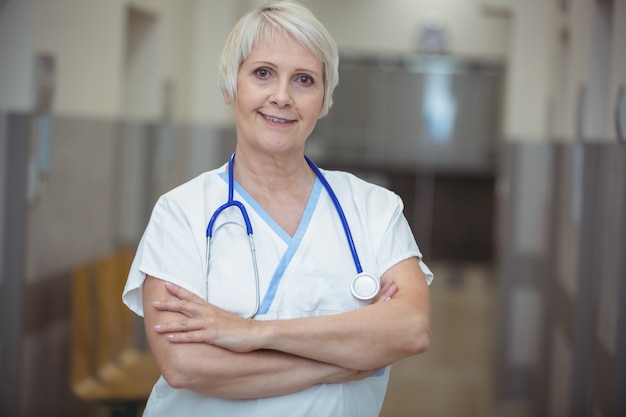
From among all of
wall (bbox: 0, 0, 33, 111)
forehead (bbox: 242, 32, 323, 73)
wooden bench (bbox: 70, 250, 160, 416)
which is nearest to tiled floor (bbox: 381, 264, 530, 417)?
wooden bench (bbox: 70, 250, 160, 416)

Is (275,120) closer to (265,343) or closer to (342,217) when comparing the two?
(342,217)

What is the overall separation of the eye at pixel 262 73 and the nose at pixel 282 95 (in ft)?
0.09

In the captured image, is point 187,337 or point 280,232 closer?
point 187,337

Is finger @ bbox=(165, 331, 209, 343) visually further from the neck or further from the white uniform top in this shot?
the neck

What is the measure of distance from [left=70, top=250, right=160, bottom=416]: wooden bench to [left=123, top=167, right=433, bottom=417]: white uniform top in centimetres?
180

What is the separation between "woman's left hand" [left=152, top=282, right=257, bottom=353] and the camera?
55.4 inches

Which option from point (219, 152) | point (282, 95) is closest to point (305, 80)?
point (282, 95)

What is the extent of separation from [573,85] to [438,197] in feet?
18.5

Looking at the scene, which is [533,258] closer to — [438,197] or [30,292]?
[30,292]

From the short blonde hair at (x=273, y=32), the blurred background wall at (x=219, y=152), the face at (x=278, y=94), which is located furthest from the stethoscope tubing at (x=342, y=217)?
the blurred background wall at (x=219, y=152)

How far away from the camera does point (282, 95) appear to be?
1501 millimetres

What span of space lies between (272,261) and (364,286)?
18 cm

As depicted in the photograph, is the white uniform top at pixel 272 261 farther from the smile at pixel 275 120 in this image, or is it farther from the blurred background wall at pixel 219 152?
the blurred background wall at pixel 219 152

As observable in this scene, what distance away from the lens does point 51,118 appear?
127 inches
